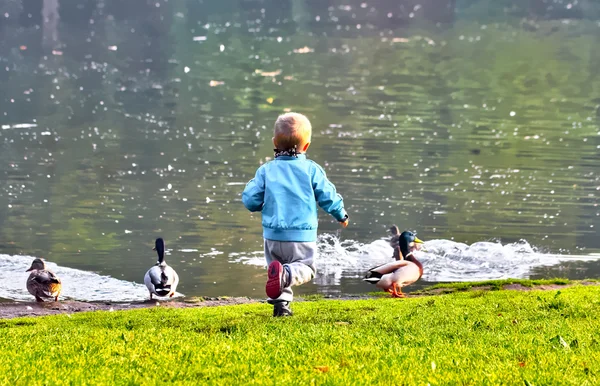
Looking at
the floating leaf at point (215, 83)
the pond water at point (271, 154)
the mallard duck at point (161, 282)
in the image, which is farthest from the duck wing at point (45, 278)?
the floating leaf at point (215, 83)

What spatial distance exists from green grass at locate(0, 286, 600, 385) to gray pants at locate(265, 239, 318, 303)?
1.84ft

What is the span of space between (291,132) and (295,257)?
1378mm

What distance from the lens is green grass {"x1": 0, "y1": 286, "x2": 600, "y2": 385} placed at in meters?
7.62

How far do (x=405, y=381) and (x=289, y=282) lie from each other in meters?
3.28

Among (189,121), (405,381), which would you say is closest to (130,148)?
(189,121)

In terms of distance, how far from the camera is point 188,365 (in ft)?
26.1

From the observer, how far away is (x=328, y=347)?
880 centimetres

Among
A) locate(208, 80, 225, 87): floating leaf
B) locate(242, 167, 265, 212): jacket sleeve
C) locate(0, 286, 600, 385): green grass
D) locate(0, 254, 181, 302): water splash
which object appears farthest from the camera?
locate(208, 80, 225, 87): floating leaf

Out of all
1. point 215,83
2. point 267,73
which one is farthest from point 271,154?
point 267,73

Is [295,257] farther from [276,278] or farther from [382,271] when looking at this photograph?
[382,271]

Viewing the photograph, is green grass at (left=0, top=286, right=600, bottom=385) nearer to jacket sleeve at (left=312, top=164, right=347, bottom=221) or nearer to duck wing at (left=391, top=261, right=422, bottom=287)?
jacket sleeve at (left=312, top=164, right=347, bottom=221)

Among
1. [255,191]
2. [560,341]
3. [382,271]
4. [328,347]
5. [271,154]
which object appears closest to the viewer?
[328,347]

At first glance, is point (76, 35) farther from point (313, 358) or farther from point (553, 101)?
point (313, 358)

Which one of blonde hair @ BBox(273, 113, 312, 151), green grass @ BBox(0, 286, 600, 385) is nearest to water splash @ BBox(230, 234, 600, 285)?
green grass @ BBox(0, 286, 600, 385)
